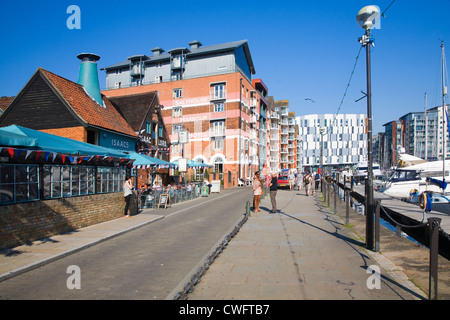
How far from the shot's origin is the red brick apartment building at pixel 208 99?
45.9 meters

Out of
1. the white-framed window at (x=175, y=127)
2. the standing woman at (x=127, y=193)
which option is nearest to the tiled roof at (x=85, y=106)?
the standing woman at (x=127, y=193)

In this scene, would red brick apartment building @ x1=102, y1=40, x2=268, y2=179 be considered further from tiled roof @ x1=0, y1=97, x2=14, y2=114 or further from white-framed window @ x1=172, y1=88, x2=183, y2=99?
tiled roof @ x1=0, y1=97, x2=14, y2=114

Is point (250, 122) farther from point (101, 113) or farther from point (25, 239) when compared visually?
point (25, 239)

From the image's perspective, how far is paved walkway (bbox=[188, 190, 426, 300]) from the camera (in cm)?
518

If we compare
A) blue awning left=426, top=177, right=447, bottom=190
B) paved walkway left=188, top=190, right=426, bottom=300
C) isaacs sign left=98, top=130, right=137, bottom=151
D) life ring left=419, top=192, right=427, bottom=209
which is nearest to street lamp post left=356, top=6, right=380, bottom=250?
paved walkway left=188, top=190, right=426, bottom=300

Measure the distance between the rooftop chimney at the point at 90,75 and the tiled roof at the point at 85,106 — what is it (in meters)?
0.51

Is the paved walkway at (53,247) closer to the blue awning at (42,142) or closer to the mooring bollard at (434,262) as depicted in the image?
the blue awning at (42,142)

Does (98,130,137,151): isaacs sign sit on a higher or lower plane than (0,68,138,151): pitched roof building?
lower

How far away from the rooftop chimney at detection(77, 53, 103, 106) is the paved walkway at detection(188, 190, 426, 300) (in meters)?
18.1

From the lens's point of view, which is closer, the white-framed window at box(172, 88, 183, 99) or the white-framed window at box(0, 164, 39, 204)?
the white-framed window at box(0, 164, 39, 204)

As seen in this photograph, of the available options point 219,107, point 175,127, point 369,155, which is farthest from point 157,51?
point 369,155

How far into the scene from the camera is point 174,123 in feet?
161

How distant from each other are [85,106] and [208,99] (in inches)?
1086
